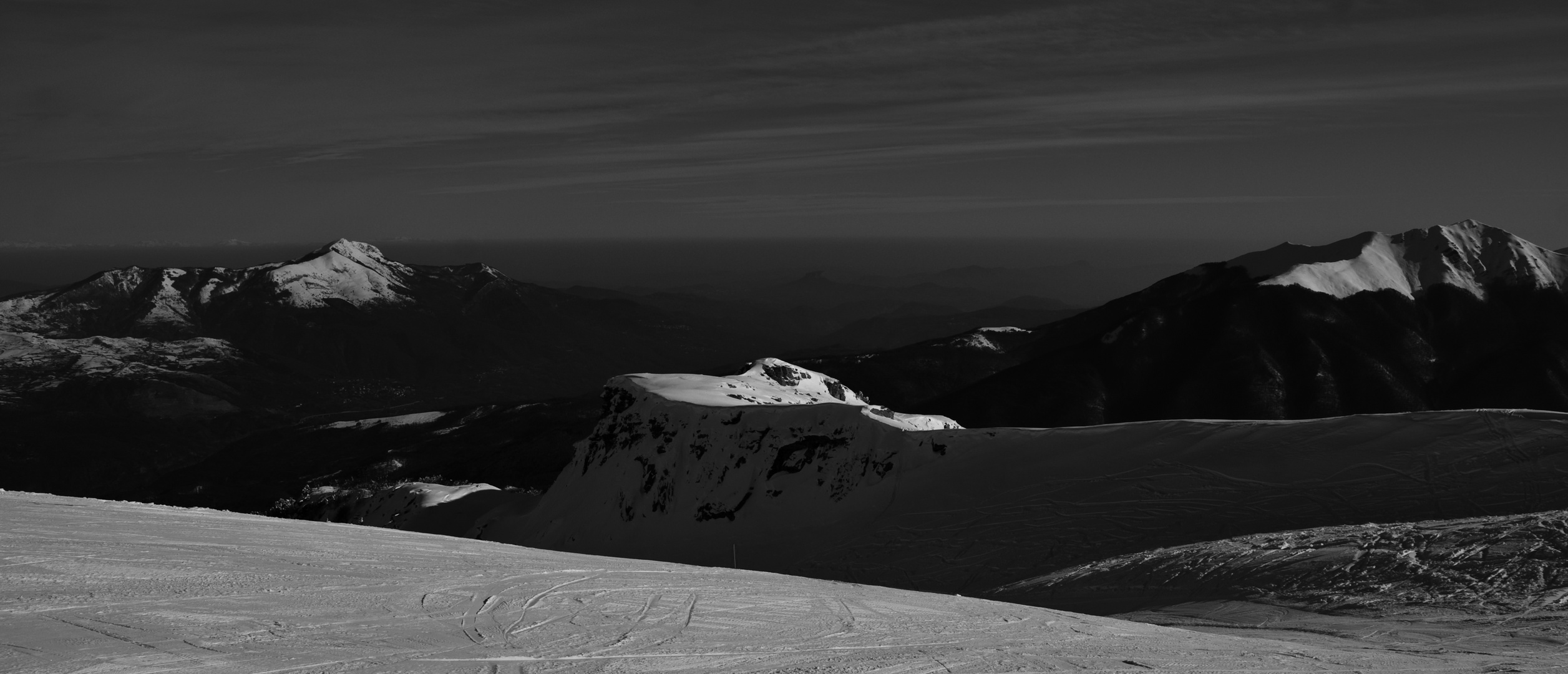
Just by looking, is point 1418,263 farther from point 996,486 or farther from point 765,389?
point 996,486

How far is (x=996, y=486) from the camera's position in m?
50.8

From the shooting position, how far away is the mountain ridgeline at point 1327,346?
496ft

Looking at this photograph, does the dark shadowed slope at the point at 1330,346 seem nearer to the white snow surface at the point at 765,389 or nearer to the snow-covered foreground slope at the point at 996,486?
the white snow surface at the point at 765,389

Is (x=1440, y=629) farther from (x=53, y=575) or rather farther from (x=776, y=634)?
(x=53, y=575)

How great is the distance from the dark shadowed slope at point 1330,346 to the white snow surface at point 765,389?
191ft

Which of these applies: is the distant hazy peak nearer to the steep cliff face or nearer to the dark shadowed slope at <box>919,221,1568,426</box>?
the dark shadowed slope at <box>919,221,1568,426</box>

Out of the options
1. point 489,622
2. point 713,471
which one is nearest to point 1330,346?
point 713,471

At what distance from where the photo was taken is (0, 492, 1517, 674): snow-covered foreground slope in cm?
1520

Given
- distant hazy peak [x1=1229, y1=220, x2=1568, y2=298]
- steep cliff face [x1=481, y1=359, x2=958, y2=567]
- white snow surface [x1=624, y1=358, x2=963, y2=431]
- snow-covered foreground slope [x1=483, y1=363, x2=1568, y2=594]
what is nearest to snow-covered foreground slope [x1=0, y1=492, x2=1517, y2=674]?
snow-covered foreground slope [x1=483, y1=363, x2=1568, y2=594]

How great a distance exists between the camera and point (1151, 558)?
31.2 m

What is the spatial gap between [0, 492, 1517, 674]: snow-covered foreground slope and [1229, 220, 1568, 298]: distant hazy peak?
566 ft

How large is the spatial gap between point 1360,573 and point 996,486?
82.8 ft

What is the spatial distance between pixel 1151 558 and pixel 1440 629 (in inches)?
407

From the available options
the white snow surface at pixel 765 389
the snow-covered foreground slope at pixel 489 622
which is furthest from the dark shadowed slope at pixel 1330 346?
the snow-covered foreground slope at pixel 489 622
